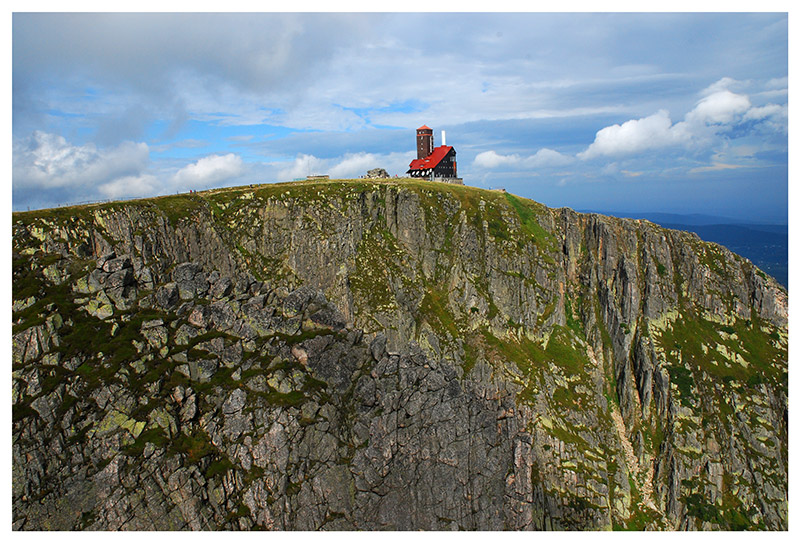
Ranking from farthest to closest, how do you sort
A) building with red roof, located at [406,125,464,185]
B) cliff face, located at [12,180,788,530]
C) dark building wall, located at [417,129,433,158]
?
1. dark building wall, located at [417,129,433,158]
2. building with red roof, located at [406,125,464,185]
3. cliff face, located at [12,180,788,530]

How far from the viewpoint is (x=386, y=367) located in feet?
Answer: 168

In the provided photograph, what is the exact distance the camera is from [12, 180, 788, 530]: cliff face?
44.3 m

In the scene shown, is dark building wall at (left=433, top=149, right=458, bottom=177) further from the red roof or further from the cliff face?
the cliff face

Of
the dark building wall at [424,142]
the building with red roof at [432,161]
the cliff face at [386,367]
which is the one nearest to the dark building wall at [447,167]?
the building with red roof at [432,161]

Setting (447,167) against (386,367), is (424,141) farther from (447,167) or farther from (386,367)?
(386,367)

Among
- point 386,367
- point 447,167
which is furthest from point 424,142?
point 386,367

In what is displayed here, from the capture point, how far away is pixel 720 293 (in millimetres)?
116125

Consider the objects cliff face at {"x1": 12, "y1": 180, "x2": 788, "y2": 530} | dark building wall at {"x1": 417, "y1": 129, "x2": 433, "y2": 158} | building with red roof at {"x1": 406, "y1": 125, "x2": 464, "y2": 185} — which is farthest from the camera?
dark building wall at {"x1": 417, "y1": 129, "x2": 433, "y2": 158}

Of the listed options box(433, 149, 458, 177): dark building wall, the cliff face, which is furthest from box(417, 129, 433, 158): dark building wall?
the cliff face

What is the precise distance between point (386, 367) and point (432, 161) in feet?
338

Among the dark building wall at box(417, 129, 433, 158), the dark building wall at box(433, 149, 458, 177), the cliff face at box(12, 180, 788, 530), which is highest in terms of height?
the dark building wall at box(417, 129, 433, 158)

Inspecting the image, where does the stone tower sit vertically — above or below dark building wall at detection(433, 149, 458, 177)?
above

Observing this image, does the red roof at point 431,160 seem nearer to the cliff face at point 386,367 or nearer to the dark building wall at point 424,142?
the dark building wall at point 424,142

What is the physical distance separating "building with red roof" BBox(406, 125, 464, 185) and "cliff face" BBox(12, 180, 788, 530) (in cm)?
2231
